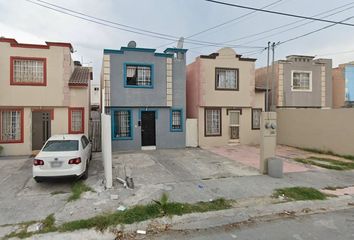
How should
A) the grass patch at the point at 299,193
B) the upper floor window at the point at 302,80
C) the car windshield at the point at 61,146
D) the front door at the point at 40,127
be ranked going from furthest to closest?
the upper floor window at the point at 302,80
the front door at the point at 40,127
the car windshield at the point at 61,146
the grass patch at the point at 299,193

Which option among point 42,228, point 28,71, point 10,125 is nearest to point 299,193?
point 42,228

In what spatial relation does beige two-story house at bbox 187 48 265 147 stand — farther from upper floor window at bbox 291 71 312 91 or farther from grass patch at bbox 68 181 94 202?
grass patch at bbox 68 181 94 202

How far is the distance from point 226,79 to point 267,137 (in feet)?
27.1

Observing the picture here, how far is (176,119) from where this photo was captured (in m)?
16.6

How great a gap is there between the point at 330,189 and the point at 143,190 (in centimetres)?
601

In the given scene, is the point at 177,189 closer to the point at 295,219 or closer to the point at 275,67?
the point at 295,219

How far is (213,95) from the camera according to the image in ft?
56.3

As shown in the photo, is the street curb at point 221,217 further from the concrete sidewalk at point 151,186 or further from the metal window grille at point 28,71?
the metal window grille at point 28,71

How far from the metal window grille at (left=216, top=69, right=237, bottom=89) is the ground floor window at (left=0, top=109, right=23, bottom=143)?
11.7m

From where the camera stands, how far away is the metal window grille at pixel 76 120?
14742mm

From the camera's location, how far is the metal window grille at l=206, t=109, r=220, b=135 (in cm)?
1731

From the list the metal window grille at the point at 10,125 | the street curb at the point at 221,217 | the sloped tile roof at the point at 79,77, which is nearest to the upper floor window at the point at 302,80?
the street curb at the point at 221,217

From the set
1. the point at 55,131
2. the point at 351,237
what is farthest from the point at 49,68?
the point at 351,237

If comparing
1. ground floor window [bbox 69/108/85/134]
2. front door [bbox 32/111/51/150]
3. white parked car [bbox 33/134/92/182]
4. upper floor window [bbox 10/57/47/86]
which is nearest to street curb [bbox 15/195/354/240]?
white parked car [bbox 33/134/92/182]
